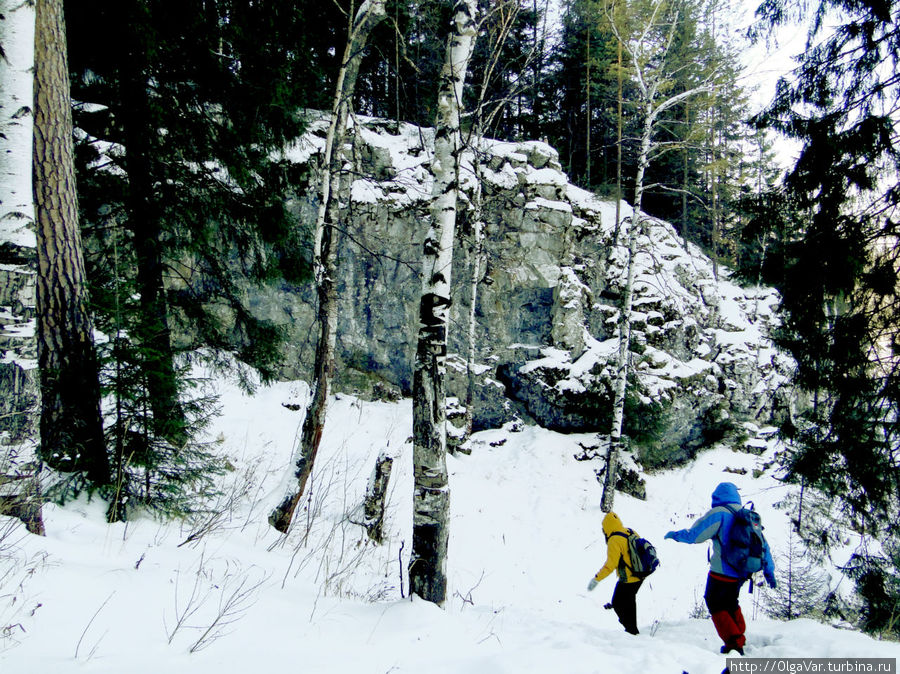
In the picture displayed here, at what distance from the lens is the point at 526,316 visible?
13.9 metres

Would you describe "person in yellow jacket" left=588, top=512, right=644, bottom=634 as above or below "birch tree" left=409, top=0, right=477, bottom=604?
below

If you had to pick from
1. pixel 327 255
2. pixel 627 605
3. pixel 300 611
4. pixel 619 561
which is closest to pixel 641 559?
pixel 619 561

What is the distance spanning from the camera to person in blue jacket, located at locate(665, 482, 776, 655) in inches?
144

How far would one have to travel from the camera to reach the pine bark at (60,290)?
10.8 feet

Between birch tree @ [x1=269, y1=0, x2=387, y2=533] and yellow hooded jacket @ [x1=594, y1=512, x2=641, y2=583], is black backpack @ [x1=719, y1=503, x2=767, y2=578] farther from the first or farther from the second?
birch tree @ [x1=269, y1=0, x2=387, y2=533]

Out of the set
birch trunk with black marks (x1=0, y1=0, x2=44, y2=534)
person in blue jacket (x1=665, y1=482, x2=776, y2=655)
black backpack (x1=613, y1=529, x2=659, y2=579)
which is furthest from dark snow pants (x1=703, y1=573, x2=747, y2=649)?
A: birch trunk with black marks (x1=0, y1=0, x2=44, y2=534)

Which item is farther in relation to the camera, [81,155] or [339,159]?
[339,159]

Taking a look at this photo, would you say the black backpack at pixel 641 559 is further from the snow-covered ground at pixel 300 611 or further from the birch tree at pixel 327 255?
the birch tree at pixel 327 255

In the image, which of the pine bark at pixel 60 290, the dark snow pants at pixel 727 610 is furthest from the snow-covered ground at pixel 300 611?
the pine bark at pixel 60 290

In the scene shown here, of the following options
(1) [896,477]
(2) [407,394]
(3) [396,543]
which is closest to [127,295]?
(3) [396,543]

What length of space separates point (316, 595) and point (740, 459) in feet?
47.1

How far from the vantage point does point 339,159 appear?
5359 mm

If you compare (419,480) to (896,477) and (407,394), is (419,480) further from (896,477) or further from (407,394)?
(407,394)

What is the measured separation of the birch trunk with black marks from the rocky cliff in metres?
9.76
